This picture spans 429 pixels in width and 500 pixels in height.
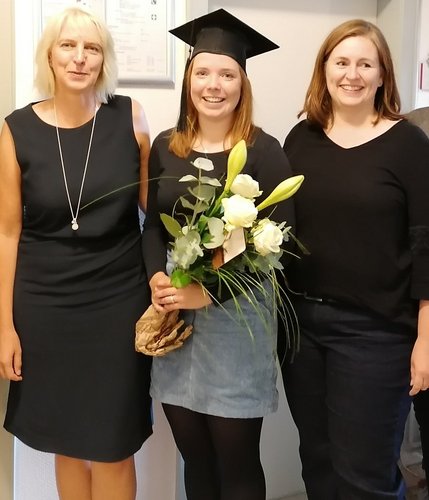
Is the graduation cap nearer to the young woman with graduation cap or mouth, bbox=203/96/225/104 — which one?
the young woman with graduation cap

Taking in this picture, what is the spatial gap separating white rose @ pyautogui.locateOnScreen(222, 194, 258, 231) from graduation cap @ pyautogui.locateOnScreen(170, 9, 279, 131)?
15.9 inches

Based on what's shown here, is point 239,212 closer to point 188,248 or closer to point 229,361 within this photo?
point 188,248

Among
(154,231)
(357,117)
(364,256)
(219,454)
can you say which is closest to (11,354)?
(154,231)

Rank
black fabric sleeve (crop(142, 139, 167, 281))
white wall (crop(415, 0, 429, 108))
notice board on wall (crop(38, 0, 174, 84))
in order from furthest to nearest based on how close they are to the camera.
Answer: white wall (crop(415, 0, 429, 108)) < notice board on wall (crop(38, 0, 174, 84)) < black fabric sleeve (crop(142, 139, 167, 281))

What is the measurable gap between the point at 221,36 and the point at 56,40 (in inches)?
16.2

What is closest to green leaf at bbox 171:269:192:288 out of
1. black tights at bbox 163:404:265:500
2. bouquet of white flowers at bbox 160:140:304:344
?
bouquet of white flowers at bbox 160:140:304:344

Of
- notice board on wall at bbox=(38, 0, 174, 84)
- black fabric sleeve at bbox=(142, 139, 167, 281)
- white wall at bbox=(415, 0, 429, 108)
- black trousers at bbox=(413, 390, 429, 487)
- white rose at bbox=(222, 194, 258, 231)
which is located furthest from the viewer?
white wall at bbox=(415, 0, 429, 108)

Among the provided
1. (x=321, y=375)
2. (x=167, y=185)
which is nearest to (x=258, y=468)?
(x=321, y=375)

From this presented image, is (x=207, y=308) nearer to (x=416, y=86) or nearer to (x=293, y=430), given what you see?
(x=293, y=430)

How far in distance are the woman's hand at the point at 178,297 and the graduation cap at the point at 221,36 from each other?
42 centimetres

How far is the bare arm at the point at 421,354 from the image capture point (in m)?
1.52

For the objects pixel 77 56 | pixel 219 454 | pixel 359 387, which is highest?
pixel 77 56

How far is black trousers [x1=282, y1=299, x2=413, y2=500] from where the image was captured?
1.57 metres

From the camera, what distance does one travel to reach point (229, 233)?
4.47ft
